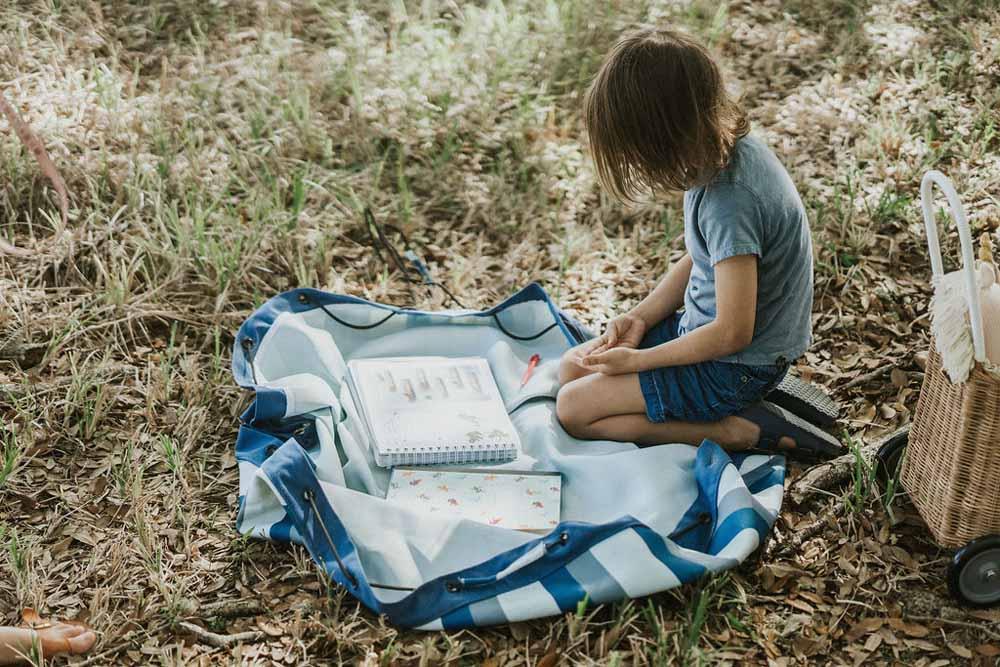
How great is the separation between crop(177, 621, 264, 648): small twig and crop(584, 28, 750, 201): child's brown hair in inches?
54.3

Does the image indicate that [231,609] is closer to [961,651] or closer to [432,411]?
[432,411]

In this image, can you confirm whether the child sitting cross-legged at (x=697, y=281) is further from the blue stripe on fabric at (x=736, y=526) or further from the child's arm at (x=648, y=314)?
the blue stripe on fabric at (x=736, y=526)

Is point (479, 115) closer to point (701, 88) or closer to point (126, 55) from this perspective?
point (126, 55)

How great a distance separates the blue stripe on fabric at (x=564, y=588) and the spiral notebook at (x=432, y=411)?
54 cm

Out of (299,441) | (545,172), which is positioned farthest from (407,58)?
(299,441)

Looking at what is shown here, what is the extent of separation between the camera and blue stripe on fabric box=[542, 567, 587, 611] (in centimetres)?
227

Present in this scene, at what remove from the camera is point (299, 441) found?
2.77 metres

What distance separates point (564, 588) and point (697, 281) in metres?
0.96

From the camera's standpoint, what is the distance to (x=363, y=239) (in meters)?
3.84

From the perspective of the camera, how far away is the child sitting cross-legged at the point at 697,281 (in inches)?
92.9

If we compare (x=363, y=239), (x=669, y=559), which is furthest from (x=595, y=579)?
(x=363, y=239)

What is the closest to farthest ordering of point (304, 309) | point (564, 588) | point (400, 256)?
point (564, 588) < point (304, 309) < point (400, 256)

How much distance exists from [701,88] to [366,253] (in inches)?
68.8

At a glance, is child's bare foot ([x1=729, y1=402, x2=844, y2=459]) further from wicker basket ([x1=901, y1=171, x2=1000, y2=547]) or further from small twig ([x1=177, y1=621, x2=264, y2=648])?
small twig ([x1=177, y1=621, x2=264, y2=648])
